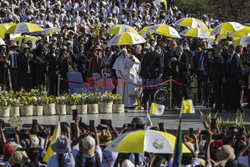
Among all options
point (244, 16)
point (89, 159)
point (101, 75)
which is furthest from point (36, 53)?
point (244, 16)

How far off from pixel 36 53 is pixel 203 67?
684 cm

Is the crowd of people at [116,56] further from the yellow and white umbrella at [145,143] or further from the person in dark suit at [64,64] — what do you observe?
the yellow and white umbrella at [145,143]

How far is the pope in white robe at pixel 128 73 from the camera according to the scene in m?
20.4

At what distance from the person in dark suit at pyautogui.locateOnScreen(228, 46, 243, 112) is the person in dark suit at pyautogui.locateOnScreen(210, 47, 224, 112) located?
274 millimetres

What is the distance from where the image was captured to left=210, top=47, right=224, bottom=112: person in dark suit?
1859cm

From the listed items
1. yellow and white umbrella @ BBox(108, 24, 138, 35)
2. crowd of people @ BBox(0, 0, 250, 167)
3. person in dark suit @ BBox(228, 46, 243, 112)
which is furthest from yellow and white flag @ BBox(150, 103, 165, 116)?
yellow and white umbrella @ BBox(108, 24, 138, 35)

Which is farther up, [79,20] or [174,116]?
[79,20]

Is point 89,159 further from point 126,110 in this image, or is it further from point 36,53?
point 36,53

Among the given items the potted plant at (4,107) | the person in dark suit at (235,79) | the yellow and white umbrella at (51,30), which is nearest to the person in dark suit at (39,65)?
the yellow and white umbrella at (51,30)

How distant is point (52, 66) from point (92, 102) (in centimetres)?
476

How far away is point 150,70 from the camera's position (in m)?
20.0

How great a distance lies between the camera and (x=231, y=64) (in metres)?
18.4

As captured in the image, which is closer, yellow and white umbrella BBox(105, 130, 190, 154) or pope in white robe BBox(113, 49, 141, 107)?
yellow and white umbrella BBox(105, 130, 190, 154)

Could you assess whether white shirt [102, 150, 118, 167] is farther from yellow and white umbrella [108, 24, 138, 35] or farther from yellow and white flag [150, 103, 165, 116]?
yellow and white umbrella [108, 24, 138, 35]
